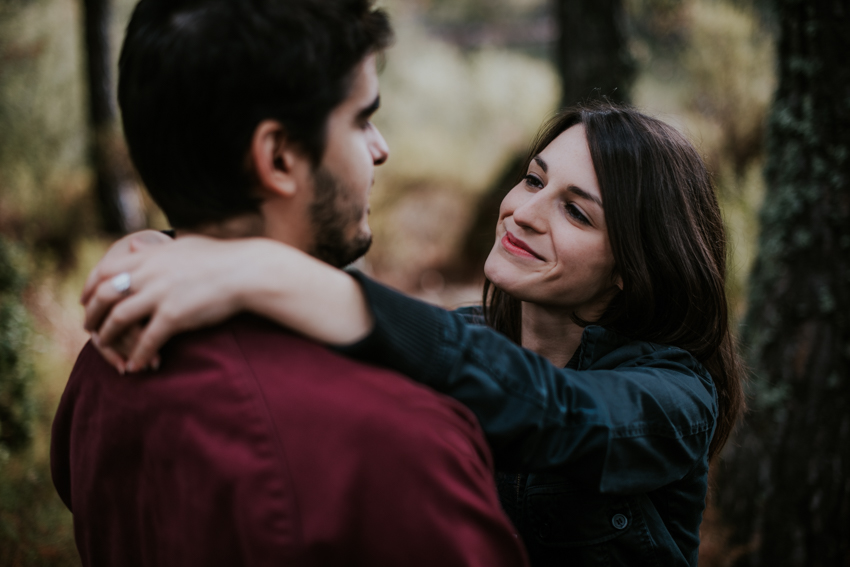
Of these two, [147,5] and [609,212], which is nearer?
[147,5]

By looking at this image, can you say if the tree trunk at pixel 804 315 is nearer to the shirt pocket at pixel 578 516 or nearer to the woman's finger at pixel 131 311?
the shirt pocket at pixel 578 516

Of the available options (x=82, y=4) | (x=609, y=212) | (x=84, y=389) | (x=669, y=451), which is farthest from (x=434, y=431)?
(x=82, y=4)

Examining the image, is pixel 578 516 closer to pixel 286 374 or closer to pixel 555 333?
pixel 555 333

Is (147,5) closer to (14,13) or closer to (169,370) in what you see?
(169,370)

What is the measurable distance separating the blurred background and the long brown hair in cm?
353

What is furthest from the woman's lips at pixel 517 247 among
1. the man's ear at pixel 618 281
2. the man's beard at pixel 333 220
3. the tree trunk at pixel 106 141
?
the tree trunk at pixel 106 141

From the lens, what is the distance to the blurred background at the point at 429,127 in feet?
18.8

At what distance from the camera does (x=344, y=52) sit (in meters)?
1.11

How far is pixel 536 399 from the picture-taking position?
112 centimetres

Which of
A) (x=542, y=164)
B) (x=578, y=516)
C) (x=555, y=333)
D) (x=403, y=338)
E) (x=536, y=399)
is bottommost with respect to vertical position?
(x=578, y=516)

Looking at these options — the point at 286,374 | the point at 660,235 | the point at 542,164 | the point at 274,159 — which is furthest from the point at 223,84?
the point at 660,235

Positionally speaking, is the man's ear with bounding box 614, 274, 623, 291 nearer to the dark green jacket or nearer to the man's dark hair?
the dark green jacket

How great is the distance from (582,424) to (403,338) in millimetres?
392

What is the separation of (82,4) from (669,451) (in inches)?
365
